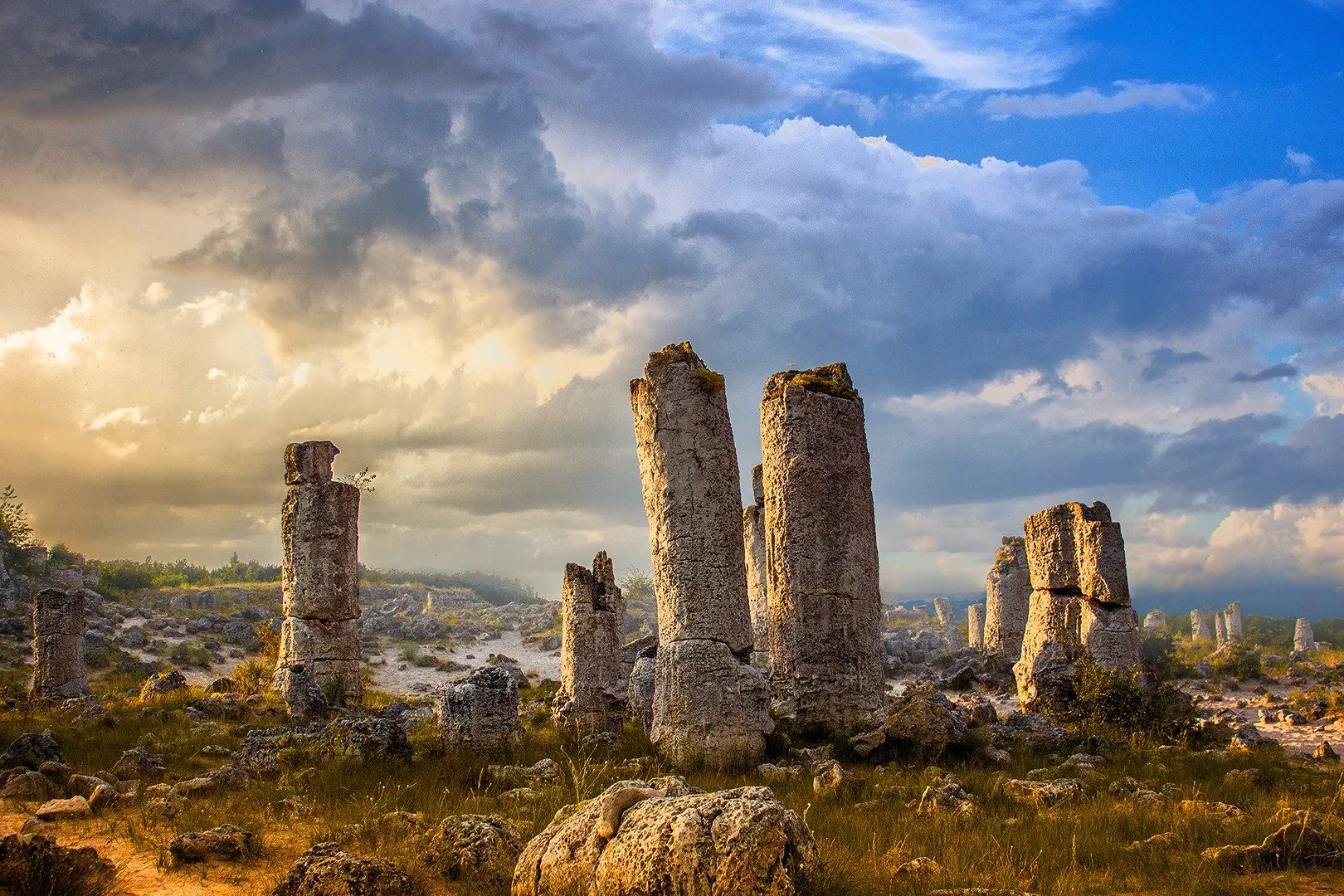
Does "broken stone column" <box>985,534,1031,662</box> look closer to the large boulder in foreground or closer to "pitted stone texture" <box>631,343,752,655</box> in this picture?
"pitted stone texture" <box>631,343,752,655</box>

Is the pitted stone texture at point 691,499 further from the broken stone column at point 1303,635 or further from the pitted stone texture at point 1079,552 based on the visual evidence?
the broken stone column at point 1303,635

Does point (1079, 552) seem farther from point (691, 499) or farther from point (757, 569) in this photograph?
point (691, 499)

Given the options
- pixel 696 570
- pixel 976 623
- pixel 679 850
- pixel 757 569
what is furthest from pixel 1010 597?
pixel 679 850

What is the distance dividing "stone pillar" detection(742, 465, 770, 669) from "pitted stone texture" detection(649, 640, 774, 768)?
1029cm

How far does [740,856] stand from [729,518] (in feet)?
23.6

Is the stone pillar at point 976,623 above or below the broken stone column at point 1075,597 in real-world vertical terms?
below

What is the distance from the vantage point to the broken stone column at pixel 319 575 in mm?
18125

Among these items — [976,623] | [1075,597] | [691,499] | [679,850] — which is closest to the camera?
[679,850]

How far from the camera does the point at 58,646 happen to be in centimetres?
2116

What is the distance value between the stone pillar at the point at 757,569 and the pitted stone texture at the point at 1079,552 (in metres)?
6.31

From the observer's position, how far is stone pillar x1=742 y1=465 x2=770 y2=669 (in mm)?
22234

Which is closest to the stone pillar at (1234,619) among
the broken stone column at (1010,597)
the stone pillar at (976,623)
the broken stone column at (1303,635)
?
the broken stone column at (1303,635)

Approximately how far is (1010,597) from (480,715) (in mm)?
18956

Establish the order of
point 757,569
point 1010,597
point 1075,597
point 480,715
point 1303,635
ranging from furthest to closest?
point 1303,635, point 1010,597, point 757,569, point 1075,597, point 480,715
